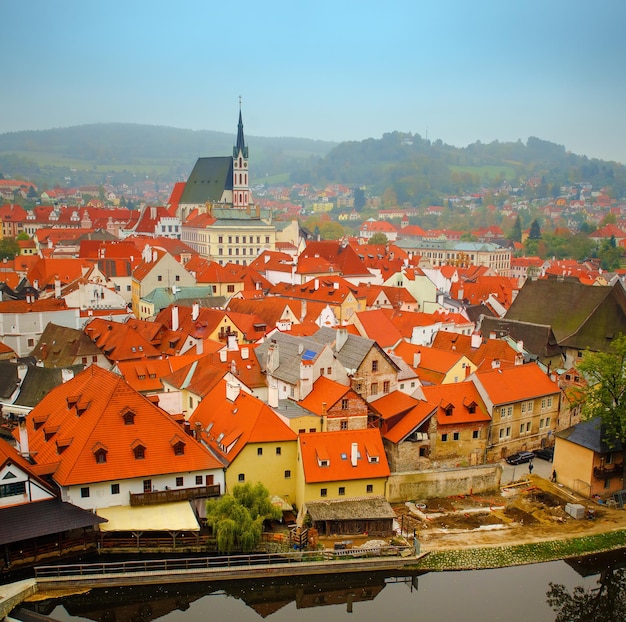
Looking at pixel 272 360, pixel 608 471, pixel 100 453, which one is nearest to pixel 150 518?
→ pixel 100 453

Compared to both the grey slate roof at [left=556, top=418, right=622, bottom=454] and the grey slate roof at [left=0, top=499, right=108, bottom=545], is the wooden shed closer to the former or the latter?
the grey slate roof at [left=0, top=499, right=108, bottom=545]

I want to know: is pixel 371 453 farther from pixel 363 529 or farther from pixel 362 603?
pixel 362 603

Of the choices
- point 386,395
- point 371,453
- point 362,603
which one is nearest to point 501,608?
point 362,603

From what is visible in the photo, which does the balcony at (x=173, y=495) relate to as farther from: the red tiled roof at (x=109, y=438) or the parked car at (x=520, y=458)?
the parked car at (x=520, y=458)

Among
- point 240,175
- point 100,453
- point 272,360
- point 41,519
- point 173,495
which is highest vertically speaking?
point 240,175

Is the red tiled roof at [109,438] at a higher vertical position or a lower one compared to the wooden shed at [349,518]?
higher

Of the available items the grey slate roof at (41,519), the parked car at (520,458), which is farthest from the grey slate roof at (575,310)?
the grey slate roof at (41,519)

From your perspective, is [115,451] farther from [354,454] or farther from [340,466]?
[354,454]
